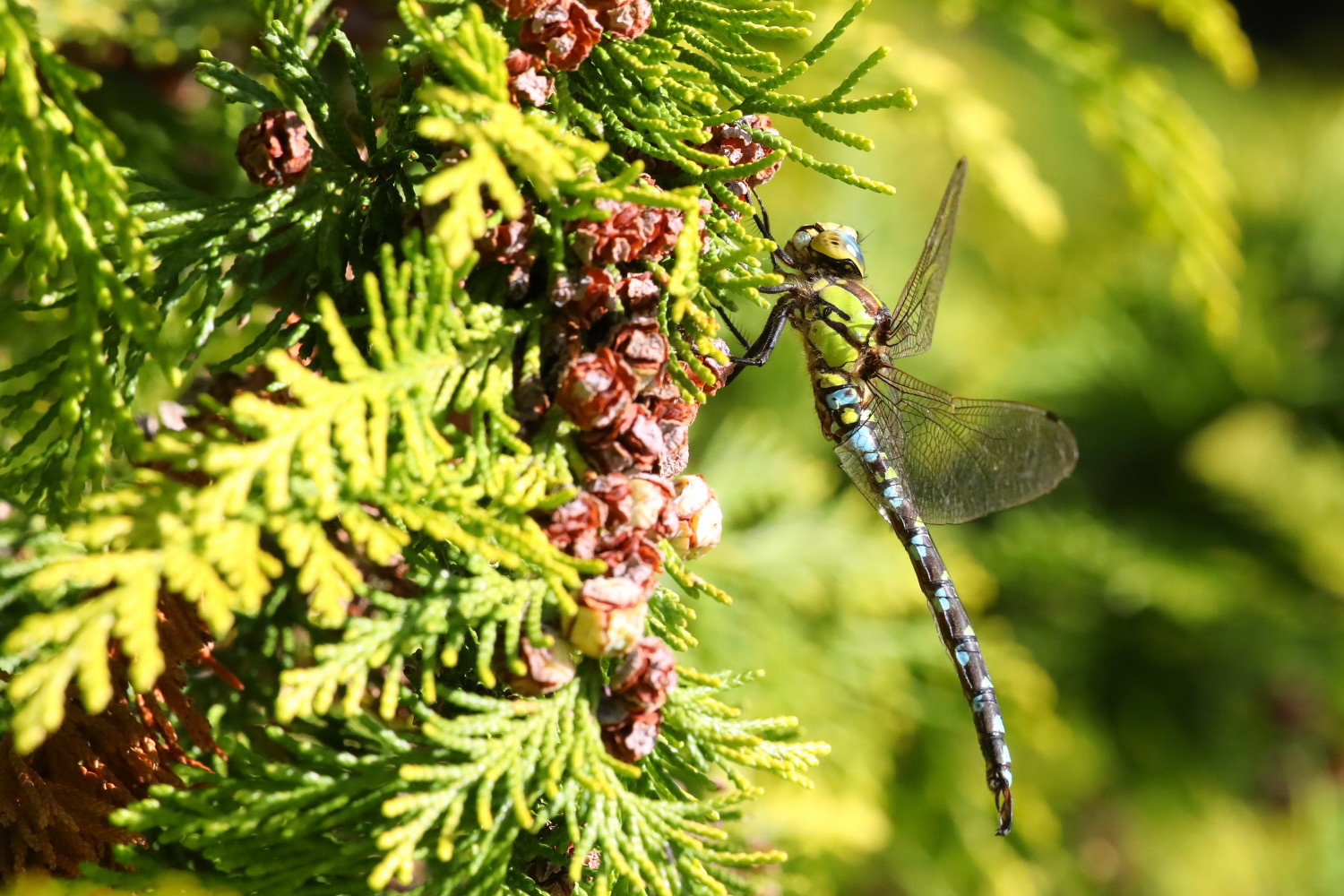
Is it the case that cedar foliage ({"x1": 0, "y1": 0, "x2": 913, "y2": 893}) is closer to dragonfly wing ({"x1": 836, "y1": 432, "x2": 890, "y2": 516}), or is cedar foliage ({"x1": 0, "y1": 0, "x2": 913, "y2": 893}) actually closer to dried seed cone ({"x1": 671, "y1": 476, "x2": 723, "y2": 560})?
dried seed cone ({"x1": 671, "y1": 476, "x2": 723, "y2": 560})

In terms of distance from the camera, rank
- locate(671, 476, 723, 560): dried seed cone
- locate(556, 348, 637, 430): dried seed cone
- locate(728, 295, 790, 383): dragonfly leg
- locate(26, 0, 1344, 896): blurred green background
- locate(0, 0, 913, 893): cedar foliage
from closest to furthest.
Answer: locate(0, 0, 913, 893): cedar foliage → locate(556, 348, 637, 430): dried seed cone → locate(671, 476, 723, 560): dried seed cone → locate(728, 295, 790, 383): dragonfly leg → locate(26, 0, 1344, 896): blurred green background

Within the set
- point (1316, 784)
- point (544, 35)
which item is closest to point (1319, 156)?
point (1316, 784)

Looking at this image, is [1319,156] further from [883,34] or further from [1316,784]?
[883,34]

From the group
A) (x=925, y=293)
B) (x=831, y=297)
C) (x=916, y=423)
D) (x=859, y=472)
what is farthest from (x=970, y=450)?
(x=831, y=297)

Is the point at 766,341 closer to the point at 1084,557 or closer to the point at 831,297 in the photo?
the point at 831,297

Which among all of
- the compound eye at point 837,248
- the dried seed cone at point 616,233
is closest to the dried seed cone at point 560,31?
the dried seed cone at point 616,233

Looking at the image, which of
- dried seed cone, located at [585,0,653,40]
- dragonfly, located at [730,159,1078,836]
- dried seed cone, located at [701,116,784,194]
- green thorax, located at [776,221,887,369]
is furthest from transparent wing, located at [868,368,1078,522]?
dried seed cone, located at [585,0,653,40]
